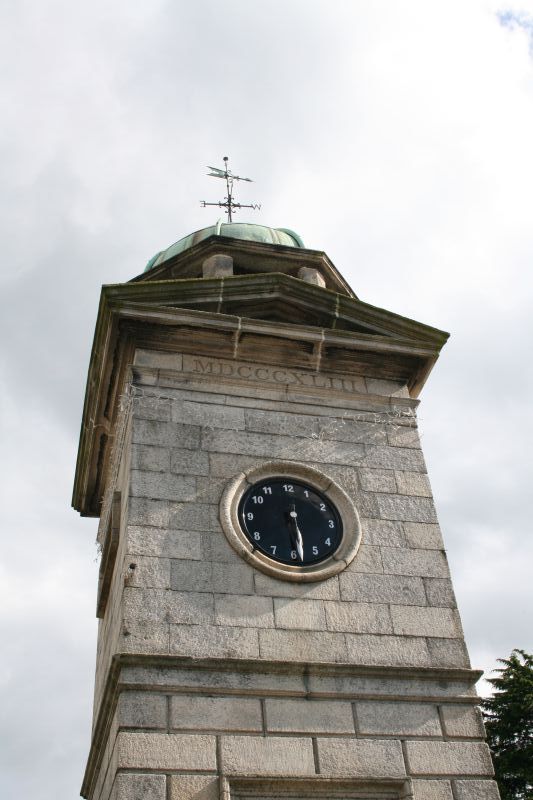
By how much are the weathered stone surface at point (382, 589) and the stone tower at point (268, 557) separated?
0.09 ft

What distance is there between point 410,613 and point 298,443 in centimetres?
278

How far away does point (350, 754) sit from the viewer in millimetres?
9812

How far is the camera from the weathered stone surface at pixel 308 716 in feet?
32.2

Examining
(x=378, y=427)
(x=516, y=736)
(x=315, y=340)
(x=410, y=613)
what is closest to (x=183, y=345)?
(x=315, y=340)

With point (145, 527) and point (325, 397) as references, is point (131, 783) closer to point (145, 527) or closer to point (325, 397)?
point (145, 527)

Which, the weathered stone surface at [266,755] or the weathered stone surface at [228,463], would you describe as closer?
the weathered stone surface at [266,755]

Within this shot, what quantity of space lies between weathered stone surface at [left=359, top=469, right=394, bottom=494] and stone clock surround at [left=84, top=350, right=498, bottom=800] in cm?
2

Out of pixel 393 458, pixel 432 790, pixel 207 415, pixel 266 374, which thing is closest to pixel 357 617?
pixel 432 790

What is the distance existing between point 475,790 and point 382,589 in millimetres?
2502

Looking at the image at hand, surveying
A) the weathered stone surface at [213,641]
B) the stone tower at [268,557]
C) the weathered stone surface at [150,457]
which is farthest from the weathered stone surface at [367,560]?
the weathered stone surface at [150,457]

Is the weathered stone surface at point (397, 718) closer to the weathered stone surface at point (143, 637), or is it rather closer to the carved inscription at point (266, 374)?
the weathered stone surface at point (143, 637)

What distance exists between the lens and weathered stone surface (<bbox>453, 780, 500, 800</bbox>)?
32.2 feet

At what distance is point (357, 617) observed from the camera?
11.0m

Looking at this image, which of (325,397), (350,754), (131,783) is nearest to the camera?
(131,783)
